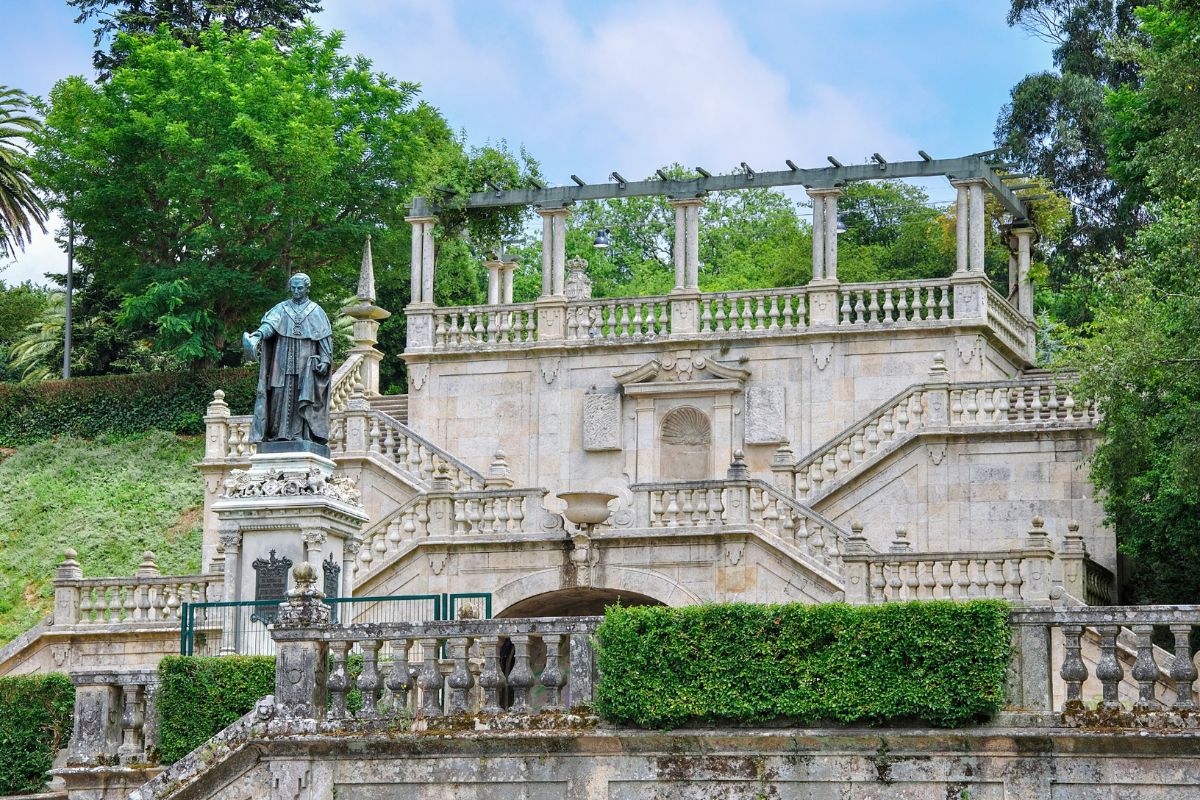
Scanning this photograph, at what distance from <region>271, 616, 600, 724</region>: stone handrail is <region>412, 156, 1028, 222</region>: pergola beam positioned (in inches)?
767

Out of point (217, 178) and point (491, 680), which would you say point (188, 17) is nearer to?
point (217, 178)

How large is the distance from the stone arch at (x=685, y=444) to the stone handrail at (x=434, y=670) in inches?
710

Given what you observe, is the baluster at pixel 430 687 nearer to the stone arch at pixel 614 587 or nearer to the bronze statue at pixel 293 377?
the bronze statue at pixel 293 377

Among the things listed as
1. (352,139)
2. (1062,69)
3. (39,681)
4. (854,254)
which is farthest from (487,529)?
(1062,69)

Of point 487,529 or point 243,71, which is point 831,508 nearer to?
point 487,529

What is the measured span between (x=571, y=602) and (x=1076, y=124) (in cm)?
2917

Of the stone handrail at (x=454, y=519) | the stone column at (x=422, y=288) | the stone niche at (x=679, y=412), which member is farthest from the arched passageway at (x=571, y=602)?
the stone column at (x=422, y=288)

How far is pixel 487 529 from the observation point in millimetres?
30812

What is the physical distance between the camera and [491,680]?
17781 millimetres

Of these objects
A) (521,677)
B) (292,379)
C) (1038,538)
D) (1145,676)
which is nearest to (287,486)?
(292,379)

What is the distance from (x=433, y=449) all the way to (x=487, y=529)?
4.50 m

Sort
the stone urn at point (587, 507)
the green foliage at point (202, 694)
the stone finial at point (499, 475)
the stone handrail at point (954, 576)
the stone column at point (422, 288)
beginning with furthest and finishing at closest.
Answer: the stone column at point (422, 288) → the stone finial at point (499, 475) → the stone urn at point (587, 507) → the stone handrail at point (954, 576) → the green foliage at point (202, 694)

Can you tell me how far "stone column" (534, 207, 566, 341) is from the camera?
124 feet

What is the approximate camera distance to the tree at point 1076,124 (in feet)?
177
